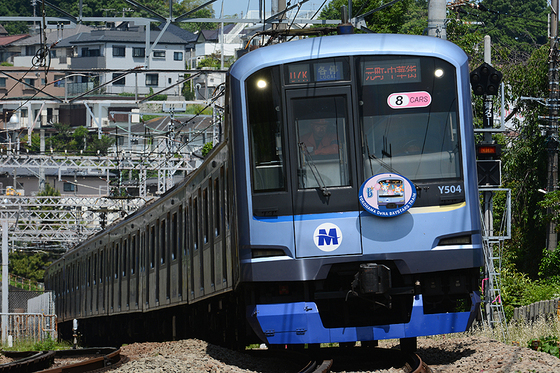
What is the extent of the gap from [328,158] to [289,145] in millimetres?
423

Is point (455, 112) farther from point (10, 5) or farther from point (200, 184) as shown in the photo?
point (10, 5)

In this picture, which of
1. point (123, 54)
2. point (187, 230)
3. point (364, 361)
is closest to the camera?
point (364, 361)

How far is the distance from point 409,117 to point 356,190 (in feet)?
3.09

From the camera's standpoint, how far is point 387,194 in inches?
333

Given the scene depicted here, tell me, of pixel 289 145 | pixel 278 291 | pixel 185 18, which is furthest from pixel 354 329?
pixel 185 18

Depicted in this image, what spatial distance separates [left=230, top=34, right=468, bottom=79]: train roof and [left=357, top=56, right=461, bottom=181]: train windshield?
0.09m

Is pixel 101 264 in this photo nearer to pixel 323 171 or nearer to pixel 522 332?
pixel 522 332

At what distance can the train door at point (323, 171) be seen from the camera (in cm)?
843

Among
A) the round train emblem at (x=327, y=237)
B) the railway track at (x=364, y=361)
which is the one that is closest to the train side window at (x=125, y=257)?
the railway track at (x=364, y=361)

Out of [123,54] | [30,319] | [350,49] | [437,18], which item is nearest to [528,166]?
[437,18]

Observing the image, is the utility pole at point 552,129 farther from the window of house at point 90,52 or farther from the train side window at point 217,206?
the window of house at point 90,52

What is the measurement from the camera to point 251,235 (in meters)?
8.58

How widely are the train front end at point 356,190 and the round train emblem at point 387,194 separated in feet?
0.04

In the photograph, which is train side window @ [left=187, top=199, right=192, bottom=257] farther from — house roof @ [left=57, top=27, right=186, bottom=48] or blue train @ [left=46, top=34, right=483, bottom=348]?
house roof @ [left=57, top=27, right=186, bottom=48]
